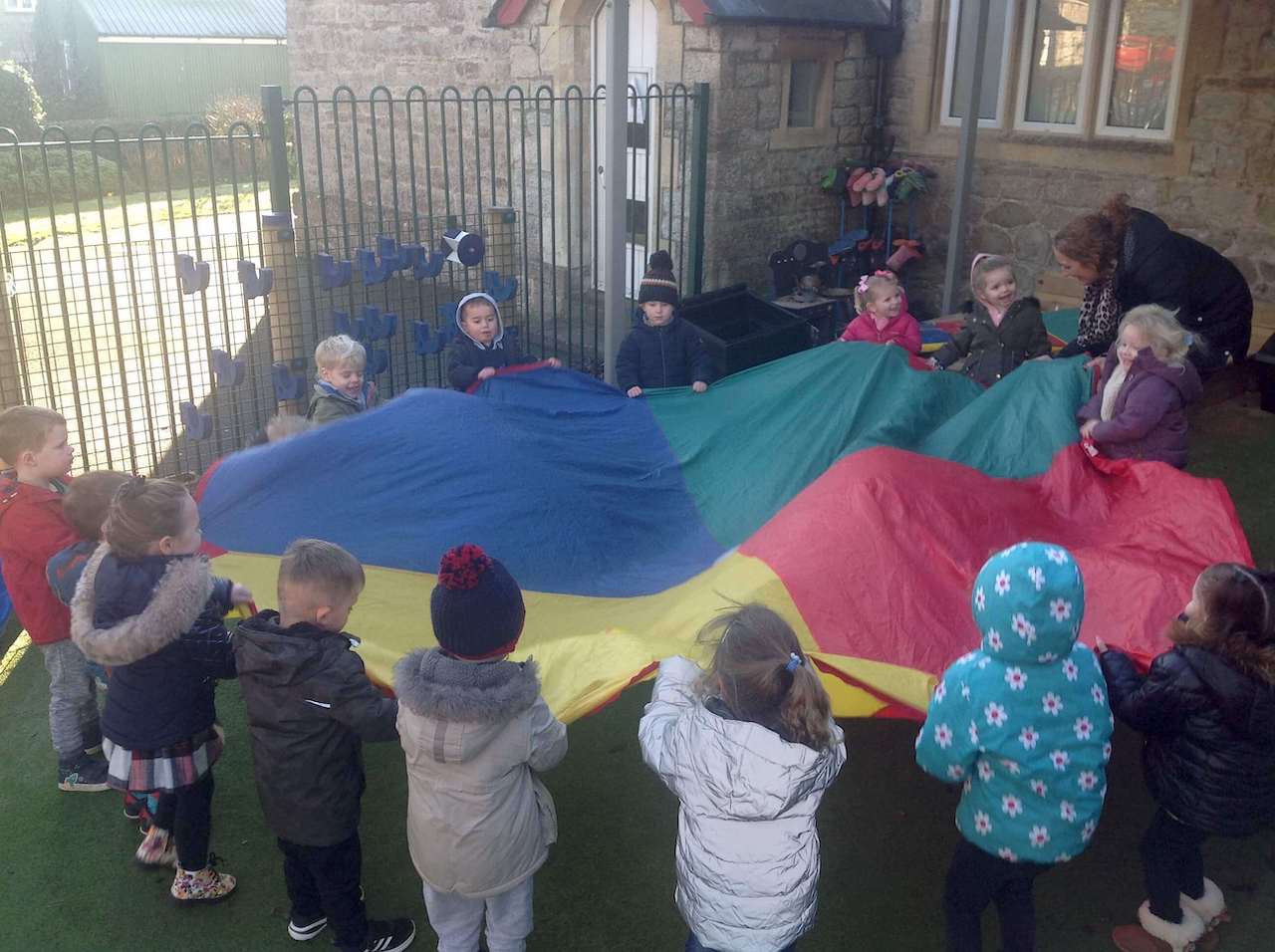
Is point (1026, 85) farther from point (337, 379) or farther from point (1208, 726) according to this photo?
point (1208, 726)

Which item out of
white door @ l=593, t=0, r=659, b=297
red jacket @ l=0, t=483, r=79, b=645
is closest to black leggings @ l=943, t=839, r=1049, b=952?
red jacket @ l=0, t=483, r=79, b=645

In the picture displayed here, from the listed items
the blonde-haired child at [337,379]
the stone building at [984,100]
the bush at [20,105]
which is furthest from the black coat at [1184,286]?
the bush at [20,105]

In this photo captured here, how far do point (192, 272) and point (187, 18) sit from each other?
29.0m

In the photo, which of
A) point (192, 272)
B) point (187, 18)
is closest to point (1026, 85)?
point (192, 272)

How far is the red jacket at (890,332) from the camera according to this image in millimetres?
5254

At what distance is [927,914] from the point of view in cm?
305

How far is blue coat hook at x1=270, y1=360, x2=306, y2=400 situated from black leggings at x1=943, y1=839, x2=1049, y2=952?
164 inches

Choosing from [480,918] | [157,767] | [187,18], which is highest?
[187,18]

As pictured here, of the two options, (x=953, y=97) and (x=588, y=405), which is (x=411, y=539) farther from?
(x=953, y=97)

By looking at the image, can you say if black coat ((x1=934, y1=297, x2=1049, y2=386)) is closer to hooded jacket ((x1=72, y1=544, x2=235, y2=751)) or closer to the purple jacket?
the purple jacket

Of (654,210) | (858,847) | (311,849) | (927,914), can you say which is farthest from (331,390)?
(654,210)

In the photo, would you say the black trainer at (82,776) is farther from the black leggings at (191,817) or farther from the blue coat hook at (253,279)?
the blue coat hook at (253,279)

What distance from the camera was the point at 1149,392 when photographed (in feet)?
13.1

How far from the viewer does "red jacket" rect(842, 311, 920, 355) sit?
5.25 meters
